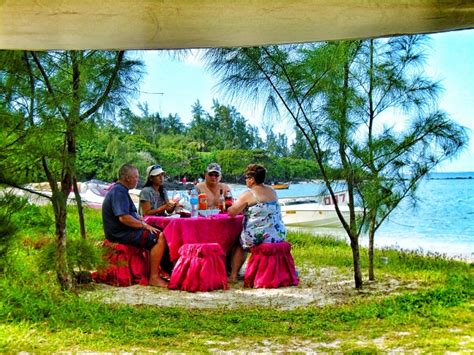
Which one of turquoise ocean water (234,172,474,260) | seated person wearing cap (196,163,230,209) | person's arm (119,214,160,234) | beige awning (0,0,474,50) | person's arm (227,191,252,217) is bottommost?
turquoise ocean water (234,172,474,260)

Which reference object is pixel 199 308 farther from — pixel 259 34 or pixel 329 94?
pixel 259 34

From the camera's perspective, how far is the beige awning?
149cm

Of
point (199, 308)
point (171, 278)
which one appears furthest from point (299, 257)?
point (199, 308)

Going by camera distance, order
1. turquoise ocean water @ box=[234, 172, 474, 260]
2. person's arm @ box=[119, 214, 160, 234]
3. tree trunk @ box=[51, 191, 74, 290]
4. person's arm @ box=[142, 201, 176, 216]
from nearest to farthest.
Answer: tree trunk @ box=[51, 191, 74, 290], person's arm @ box=[119, 214, 160, 234], person's arm @ box=[142, 201, 176, 216], turquoise ocean water @ box=[234, 172, 474, 260]

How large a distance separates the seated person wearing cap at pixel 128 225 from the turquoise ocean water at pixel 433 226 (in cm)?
642

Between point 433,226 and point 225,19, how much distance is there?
2024cm

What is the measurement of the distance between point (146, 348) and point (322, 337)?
901 millimetres

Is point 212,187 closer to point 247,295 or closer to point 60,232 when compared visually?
point 247,295

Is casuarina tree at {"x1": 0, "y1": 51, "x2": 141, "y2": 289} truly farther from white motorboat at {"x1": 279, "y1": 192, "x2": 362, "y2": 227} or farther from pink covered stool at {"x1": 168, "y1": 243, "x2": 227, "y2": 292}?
white motorboat at {"x1": 279, "y1": 192, "x2": 362, "y2": 227}

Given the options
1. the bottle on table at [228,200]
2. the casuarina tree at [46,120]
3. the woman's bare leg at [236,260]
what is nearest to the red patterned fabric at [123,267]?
the casuarina tree at [46,120]

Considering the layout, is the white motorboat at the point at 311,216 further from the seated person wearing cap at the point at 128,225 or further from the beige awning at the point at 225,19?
the beige awning at the point at 225,19

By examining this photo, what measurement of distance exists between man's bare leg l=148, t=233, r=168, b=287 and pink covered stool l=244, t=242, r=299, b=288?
0.68 m

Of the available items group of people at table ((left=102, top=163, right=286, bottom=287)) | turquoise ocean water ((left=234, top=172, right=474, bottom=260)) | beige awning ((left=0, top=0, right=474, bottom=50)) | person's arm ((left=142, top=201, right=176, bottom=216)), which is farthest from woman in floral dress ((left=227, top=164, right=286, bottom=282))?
turquoise ocean water ((left=234, top=172, right=474, bottom=260))

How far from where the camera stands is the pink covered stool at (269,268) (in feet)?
17.2
